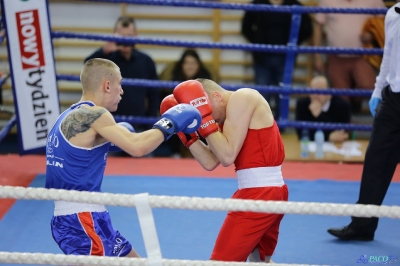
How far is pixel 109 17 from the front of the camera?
6.95 meters

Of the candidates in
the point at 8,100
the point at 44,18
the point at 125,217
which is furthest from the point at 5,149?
the point at 125,217

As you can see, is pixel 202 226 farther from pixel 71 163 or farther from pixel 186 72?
pixel 186 72

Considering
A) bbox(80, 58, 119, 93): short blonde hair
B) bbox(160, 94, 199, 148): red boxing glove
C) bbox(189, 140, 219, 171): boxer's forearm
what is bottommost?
bbox(189, 140, 219, 171): boxer's forearm

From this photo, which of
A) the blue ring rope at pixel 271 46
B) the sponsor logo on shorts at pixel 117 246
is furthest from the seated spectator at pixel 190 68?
the sponsor logo on shorts at pixel 117 246

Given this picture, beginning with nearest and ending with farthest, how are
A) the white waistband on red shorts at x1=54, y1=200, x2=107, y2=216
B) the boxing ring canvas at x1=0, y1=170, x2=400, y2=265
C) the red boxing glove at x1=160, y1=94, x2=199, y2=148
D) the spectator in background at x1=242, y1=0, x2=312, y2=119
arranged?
the white waistband on red shorts at x1=54, y1=200, x2=107, y2=216, the red boxing glove at x1=160, y1=94, x2=199, y2=148, the boxing ring canvas at x1=0, y1=170, x2=400, y2=265, the spectator in background at x1=242, y1=0, x2=312, y2=119

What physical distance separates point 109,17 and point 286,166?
294 centimetres

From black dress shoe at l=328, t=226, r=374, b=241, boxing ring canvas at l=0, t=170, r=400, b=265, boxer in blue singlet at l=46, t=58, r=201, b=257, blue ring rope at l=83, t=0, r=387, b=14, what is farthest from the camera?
blue ring rope at l=83, t=0, r=387, b=14

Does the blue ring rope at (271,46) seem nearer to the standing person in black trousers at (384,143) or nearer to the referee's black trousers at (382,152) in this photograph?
the standing person in black trousers at (384,143)

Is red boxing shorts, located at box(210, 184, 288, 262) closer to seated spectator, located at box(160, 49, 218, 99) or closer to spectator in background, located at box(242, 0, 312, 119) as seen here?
seated spectator, located at box(160, 49, 218, 99)

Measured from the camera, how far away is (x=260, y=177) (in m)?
2.91

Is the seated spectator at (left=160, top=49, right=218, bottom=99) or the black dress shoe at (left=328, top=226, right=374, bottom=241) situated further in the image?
the seated spectator at (left=160, top=49, right=218, bottom=99)

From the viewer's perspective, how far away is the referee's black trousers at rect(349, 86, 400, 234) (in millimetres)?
3586

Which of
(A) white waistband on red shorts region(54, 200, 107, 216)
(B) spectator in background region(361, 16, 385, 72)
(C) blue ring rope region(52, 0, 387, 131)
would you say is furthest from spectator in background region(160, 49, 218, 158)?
(A) white waistband on red shorts region(54, 200, 107, 216)

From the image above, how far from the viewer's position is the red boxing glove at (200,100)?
281 cm
